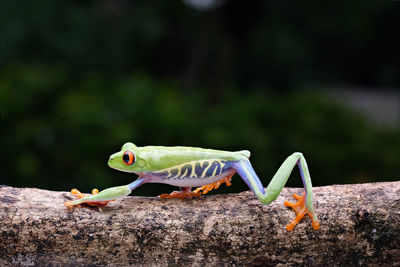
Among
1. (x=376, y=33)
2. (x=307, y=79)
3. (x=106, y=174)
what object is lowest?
(x=106, y=174)

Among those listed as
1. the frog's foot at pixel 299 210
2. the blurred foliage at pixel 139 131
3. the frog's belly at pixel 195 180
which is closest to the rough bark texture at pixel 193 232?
the frog's foot at pixel 299 210

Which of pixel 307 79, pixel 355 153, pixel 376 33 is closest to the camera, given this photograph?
pixel 355 153

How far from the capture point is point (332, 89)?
13.9m

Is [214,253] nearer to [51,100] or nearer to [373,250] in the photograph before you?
[373,250]

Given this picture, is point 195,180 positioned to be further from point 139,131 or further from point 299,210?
point 139,131

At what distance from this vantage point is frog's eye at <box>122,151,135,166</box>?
8.59 feet

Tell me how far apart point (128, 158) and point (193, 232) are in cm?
52

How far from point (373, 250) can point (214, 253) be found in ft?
2.87

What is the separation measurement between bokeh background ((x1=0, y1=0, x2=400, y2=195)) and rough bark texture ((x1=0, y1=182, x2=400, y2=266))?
8.35 ft

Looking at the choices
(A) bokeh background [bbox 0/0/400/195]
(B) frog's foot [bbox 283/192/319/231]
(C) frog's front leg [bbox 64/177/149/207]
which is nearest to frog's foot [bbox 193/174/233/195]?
(B) frog's foot [bbox 283/192/319/231]

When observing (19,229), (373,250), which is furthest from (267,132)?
(19,229)

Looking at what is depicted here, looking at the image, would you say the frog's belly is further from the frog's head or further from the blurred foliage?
the blurred foliage

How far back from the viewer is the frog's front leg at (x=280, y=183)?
2645mm

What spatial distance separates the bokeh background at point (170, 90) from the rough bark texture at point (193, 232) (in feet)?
8.35
